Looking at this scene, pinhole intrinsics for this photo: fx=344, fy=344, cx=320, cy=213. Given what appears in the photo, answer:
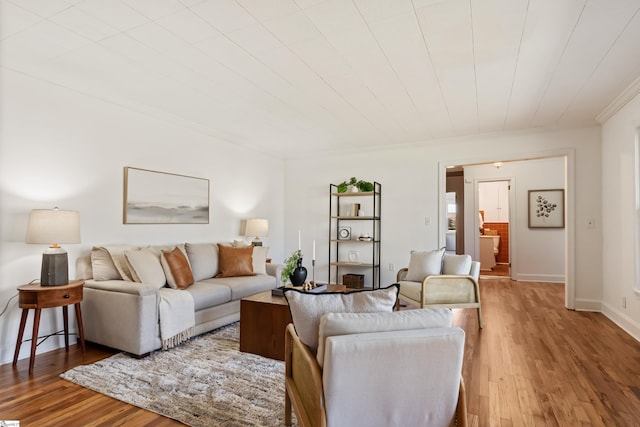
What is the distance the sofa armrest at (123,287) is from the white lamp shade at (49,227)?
0.48 meters

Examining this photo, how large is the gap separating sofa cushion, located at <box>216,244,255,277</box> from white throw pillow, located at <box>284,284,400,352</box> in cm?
289

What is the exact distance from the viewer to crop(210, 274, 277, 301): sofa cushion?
385 centimetres

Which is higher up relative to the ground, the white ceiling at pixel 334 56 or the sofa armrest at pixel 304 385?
the white ceiling at pixel 334 56

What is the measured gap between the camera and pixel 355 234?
19.8 feet

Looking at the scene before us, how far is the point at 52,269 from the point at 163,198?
158cm

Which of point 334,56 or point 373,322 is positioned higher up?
point 334,56

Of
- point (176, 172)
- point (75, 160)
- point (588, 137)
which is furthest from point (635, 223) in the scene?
point (75, 160)

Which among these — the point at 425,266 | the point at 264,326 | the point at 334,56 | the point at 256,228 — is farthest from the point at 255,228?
the point at 334,56

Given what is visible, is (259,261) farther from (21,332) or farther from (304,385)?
(304,385)

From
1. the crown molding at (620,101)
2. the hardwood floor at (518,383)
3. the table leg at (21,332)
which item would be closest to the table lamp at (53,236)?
the table leg at (21,332)

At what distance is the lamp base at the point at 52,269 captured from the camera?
2762 millimetres

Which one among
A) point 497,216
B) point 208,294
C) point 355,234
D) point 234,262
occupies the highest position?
point 497,216

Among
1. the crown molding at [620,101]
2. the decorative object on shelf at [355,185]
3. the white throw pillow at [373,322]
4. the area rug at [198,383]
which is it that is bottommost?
the area rug at [198,383]

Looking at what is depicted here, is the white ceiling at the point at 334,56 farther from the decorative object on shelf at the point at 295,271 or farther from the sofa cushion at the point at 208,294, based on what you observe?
the sofa cushion at the point at 208,294
